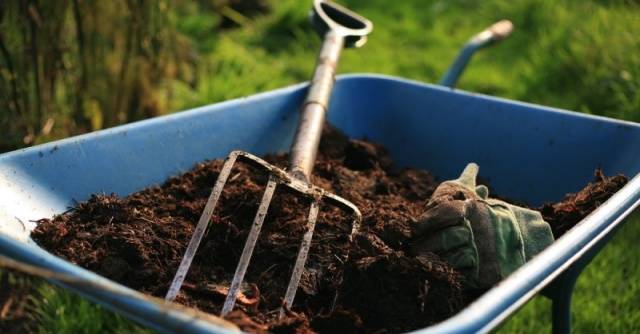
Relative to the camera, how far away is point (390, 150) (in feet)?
7.51

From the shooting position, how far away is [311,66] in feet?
13.6

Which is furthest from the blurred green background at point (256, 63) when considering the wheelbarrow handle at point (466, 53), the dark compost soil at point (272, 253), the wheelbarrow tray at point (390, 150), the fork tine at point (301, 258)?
the fork tine at point (301, 258)

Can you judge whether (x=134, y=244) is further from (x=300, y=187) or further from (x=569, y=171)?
(x=569, y=171)

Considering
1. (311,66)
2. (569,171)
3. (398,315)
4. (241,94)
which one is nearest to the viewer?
(398,315)

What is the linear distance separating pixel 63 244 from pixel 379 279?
1.81 feet

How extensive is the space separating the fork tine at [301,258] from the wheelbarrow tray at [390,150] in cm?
31

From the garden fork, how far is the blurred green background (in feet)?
2.19

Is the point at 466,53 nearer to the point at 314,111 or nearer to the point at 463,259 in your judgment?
the point at 314,111

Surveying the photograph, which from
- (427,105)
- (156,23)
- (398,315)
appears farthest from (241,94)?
(398,315)

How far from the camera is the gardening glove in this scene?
1.38 m

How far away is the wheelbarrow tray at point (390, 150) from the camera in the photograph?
112 cm

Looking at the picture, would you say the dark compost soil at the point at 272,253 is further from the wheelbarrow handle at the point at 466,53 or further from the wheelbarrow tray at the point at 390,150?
the wheelbarrow handle at the point at 466,53

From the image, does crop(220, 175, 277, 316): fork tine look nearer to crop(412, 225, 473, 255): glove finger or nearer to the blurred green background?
crop(412, 225, 473, 255): glove finger

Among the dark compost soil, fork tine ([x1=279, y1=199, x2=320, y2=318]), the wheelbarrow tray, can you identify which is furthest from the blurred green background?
fork tine ([x1=279, y1=199, x2=320, y2=318])
